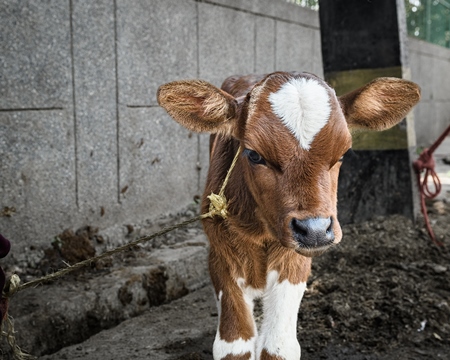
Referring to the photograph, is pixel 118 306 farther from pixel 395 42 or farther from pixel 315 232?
pixel 395 42

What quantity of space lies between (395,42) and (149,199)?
2.46m

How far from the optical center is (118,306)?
149 inches

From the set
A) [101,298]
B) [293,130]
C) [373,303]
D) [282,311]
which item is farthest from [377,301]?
[293,130]

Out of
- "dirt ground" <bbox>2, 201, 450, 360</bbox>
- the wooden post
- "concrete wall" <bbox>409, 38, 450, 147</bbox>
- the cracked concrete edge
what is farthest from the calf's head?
"concrete wall" <bbox>409, 38, 450, 147</bbox>

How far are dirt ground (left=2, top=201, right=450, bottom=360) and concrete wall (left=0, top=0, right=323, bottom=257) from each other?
1.08 metres

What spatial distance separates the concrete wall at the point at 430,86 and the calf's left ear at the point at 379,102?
960 cm

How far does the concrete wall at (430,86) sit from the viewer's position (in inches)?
480

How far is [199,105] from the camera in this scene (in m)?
2.52

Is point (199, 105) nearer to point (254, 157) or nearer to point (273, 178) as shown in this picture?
point (254, 157)

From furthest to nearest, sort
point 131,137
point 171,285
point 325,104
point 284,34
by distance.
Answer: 1. point 284,34
2. point 131,137
3. point 171,285
4. point 325,104

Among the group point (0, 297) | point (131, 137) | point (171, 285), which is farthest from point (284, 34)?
point (0, 297)

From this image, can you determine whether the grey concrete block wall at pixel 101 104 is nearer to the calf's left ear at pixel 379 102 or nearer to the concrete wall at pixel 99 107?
the concrete wall at pixel 99 107

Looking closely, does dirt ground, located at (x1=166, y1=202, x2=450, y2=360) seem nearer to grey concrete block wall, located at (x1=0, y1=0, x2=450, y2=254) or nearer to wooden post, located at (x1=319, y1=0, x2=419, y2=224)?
wooden post, located at (x1=319, y1=0, x2=419, y2=224)

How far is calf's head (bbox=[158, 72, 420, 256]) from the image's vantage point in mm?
2217
